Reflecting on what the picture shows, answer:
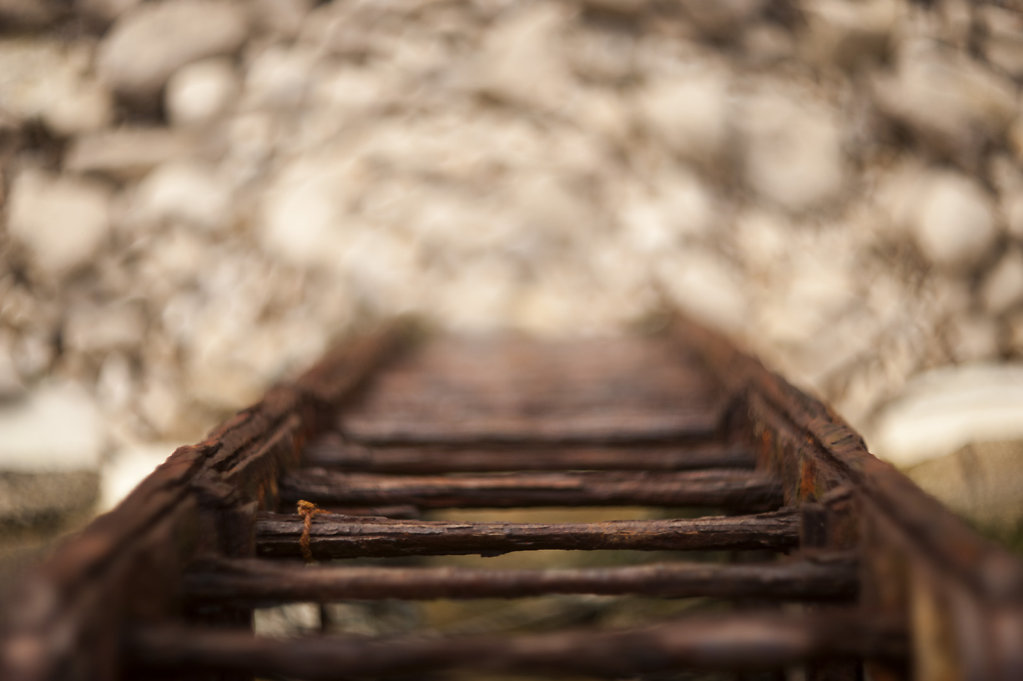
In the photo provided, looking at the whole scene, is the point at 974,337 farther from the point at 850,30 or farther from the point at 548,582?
the point at 548,582

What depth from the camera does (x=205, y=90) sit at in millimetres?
4133

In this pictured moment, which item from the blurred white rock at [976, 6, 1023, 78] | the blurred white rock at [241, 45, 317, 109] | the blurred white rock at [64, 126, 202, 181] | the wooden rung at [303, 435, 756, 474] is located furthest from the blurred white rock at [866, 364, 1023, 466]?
the blurred white rock at [64, 126, 202, 181]

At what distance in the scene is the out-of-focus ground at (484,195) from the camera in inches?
147

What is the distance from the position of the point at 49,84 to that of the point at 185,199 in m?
1.00

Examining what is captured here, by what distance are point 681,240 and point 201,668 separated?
388 centimetres

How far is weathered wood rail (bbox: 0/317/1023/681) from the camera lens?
74 centimetres

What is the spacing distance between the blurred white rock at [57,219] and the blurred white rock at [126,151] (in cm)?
11

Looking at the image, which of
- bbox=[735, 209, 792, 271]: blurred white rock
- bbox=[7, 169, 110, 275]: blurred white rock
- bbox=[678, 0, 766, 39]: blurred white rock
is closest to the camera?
bbox=[678, 0, 766, 39]: blurred white rock

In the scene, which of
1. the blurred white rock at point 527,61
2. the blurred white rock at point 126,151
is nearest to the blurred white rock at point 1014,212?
the blurred white rock at point 527,61

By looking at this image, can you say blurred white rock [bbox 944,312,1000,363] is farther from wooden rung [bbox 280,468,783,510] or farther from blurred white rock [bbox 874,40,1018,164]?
wooden rung [bbox 280,468,783,510]

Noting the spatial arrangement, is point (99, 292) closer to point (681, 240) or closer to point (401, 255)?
point (401, 255)

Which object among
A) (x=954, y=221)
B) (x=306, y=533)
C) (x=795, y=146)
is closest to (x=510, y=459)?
→ (x=306, y=533)

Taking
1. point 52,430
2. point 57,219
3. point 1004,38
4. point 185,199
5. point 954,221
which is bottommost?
point 52,430

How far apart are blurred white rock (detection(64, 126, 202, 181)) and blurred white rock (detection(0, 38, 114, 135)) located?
0.39 feet
